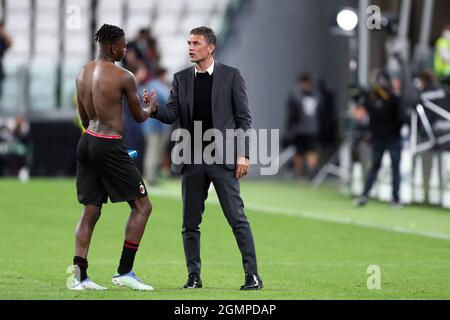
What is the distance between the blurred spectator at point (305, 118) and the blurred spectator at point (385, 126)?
855 cm

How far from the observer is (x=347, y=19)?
24641 millimetres

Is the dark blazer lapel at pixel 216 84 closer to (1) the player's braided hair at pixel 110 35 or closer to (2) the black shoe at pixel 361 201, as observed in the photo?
(1) the player's braided hair at pixel 110 35

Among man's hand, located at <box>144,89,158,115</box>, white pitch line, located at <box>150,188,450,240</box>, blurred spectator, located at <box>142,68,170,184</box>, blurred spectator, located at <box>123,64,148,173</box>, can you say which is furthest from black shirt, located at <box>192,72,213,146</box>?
blurred spectator, located at <box>142,68,170,184</box>

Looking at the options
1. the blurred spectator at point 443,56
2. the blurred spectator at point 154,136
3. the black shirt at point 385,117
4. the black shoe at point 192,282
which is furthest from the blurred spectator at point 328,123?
the black shoe at point 192,282

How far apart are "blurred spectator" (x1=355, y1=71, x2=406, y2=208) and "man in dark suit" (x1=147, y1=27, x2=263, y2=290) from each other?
11.4 metres

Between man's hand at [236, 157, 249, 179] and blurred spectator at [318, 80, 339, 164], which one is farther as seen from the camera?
blurred spectator at [318, 80, 339, 164]

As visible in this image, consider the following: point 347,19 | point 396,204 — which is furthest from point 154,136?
point 396,204

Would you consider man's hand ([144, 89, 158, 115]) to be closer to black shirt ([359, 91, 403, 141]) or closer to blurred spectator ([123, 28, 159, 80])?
black shirt ([359, 91, 403, 141])

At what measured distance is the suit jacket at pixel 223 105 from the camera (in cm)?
1108

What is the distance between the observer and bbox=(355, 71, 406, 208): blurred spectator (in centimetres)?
2233

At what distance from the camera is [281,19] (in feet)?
117

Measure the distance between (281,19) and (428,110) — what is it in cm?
1138

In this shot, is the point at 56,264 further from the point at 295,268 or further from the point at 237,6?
the point at 237,6

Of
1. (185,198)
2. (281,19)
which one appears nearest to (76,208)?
(185,198)
